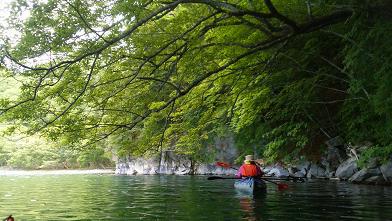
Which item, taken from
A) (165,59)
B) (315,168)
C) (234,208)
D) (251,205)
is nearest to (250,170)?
(251,205)

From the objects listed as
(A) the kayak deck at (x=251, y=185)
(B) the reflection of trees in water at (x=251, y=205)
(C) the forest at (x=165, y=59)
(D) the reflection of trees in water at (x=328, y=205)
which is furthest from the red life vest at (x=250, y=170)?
(C) the forest at (x=165, y=59)

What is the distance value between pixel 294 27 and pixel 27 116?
594 cm

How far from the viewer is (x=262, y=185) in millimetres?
14227

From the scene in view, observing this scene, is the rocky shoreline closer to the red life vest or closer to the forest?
the forest

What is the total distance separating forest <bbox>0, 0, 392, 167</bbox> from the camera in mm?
7336

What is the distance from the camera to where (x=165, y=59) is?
902 cm

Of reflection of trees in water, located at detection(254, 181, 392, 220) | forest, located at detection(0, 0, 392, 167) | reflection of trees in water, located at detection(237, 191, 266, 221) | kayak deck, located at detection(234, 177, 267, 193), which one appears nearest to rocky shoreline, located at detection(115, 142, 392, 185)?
forest, located at detection(0, 0, 392, 167)

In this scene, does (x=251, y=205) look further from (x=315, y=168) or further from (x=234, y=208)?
(x=315, y=168)

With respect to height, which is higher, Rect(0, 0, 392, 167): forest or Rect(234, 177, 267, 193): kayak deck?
Rect(0, 0, 392, 167): forest

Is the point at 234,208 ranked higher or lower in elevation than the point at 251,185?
lower

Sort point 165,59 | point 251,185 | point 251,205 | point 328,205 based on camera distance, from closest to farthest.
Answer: point 165,59
point 328,205
point 251,205
point 251,185

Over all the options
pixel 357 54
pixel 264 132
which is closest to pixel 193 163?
pixel 264 132

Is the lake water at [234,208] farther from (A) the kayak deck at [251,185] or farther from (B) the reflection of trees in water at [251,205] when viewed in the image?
(A) the kayak deck at [251,185]

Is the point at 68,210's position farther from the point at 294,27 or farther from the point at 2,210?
the point at 294,27
